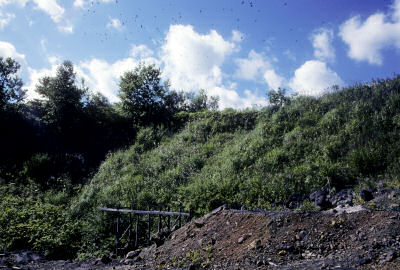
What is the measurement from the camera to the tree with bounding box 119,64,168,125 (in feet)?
66.9

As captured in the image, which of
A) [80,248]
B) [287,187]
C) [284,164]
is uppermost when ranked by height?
[284,164]

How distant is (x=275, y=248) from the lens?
16.3 ft

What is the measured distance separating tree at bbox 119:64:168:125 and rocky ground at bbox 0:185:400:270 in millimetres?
13825

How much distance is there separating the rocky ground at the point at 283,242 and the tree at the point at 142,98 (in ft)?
45.4

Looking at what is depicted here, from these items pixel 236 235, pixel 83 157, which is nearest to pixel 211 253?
pixel 236 235

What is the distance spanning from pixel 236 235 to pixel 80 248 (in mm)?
6254

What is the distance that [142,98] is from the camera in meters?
20.7

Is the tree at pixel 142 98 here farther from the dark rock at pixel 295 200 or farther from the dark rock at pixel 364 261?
the dark rock at pixel 364 261

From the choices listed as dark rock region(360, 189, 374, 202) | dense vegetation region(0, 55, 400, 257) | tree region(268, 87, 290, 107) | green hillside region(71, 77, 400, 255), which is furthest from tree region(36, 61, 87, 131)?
dark rock region(360, 189, 374, 202)

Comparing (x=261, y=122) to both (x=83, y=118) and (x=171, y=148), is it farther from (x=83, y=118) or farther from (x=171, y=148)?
(x=83, y=118)

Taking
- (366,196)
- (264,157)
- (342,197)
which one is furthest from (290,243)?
(264,157)

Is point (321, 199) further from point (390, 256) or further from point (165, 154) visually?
point (165, 154)

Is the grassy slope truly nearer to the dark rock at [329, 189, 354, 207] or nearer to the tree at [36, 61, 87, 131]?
the dark rock at [329, 189, 354, 207]

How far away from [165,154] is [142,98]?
21.0ft
